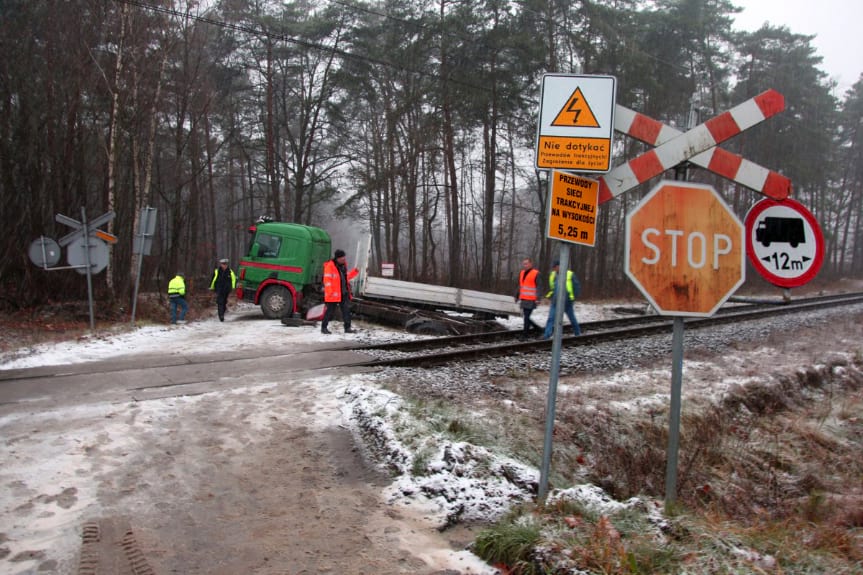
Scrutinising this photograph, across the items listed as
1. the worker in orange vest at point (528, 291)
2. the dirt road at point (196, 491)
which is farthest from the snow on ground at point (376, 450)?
the worker in orange vest at point (528, 291)

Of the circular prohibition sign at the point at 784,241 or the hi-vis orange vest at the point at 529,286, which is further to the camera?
the hi-vis orange vest at the point at 529,286

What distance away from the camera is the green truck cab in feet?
50.8

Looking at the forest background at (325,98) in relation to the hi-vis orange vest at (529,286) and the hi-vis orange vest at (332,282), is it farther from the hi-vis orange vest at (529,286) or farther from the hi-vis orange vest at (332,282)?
the hi-vis orange vest at (529,286)

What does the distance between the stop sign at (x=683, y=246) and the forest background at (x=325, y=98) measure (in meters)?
13.0

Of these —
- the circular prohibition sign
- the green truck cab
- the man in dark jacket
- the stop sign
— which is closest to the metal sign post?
the man in dark jacket

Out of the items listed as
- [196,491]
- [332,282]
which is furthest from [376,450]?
[332,282]

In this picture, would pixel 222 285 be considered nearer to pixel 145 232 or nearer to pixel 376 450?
pixel 145 232

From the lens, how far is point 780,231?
3918 mm

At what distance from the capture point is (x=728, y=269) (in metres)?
3.75

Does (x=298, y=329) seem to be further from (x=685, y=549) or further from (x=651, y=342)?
(x=685, y=549)

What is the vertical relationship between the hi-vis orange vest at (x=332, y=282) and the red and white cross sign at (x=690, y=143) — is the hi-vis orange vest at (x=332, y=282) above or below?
below

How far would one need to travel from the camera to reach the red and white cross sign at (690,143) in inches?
149

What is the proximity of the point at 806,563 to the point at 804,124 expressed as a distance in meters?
41.5

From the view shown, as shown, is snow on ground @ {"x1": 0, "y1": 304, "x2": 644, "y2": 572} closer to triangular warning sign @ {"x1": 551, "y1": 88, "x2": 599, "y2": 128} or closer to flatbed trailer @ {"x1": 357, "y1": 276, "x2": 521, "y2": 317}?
triangular warning sign @ {"x1": 551, "y1": 88, "x2": 599, "y2": 128}
